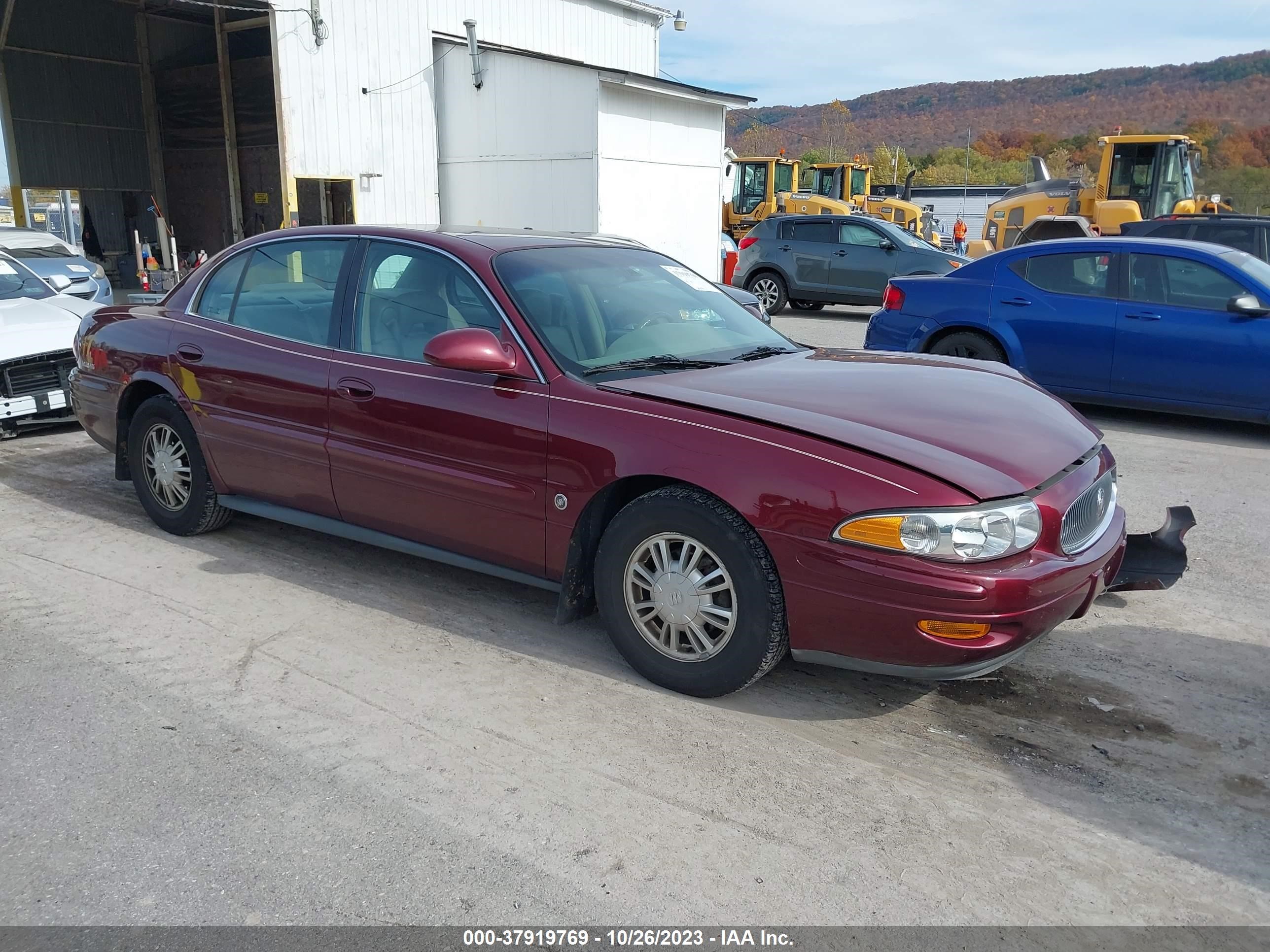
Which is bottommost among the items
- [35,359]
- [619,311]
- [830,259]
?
[35,359]

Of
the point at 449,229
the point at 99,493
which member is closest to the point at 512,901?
the point at 449,229

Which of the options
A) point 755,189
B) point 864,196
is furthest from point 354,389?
point 864,196

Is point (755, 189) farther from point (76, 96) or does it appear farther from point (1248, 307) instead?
point (1248, 307)

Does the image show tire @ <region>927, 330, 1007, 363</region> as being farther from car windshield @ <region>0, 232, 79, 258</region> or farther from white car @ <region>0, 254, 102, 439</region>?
car windshield @ <region>0, 232, 79, 258</region>

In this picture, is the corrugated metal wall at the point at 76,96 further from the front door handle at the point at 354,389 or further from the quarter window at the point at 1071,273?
the front door handle at the point at 354,389

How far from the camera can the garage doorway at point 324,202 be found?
19.2 metres

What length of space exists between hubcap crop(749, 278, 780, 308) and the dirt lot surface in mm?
13292

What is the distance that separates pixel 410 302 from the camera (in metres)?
4.56

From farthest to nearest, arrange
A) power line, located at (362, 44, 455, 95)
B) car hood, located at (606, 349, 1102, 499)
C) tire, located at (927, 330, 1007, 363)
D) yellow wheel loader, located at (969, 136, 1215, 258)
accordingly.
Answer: yellow wheel loader, located at (969, 136, 1215, 258)
power line, located at (362, 44, 455, 95)
tire, located at (927, 330, 1007, 363)
car hood, located at (606, 349, 1102, 499)

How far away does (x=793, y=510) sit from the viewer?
11.1 feet

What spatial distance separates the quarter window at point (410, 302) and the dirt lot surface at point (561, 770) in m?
1.16

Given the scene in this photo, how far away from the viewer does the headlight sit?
10.6 ft

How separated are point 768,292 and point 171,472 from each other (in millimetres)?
13618

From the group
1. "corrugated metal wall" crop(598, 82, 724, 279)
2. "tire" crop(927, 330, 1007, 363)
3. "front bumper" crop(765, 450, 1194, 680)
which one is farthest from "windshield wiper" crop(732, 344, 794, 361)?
"corrugated metal wall" crop(598, 82, 724, 279)
